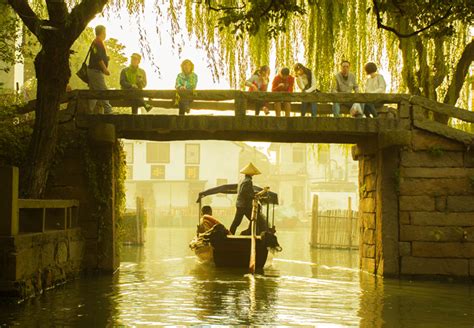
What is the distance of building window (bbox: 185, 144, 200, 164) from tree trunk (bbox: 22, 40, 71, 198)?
42.7m

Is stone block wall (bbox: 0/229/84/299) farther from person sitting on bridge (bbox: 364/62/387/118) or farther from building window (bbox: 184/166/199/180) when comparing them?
building window (bbox: 184/166/199/180)

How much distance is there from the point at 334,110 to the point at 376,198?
1.94m

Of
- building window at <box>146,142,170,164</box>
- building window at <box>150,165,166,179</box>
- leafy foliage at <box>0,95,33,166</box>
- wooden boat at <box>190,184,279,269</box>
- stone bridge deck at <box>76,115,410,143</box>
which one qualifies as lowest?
wooden boat at <box>190,184,279,269</box>

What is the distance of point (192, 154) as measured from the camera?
55312 millimetres

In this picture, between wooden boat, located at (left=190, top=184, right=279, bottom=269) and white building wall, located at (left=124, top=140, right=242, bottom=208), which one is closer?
wooden boat, located at (left=190, top=184, right=279, bottom=269)

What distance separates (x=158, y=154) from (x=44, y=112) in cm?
4287

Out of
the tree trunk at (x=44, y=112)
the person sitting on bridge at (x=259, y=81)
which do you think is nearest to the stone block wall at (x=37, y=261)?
the tree trunk at (x=44, y=112)

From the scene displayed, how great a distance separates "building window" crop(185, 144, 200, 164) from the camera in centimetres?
5522

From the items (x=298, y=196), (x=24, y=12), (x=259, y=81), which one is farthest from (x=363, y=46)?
(x=298, y=196)

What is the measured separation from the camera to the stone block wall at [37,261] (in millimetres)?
9727

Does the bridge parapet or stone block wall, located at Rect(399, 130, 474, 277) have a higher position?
the bridge parapet

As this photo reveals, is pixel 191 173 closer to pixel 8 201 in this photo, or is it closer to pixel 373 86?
pixel 373 86

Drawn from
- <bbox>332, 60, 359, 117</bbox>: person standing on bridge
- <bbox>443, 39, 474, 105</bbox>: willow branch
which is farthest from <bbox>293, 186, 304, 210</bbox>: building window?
<bbox>332, 60, 359, 117</bbox>: person standing on bridge

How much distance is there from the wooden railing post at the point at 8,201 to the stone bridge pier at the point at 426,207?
23.3ft
